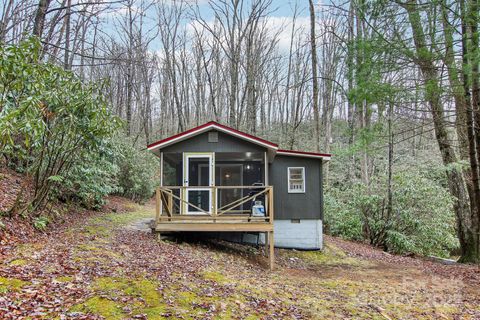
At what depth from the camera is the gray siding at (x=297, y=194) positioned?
12.5m

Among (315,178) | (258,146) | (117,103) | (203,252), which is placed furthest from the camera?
(117,103)

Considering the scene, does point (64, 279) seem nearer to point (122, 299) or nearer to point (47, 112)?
point (122, 299)

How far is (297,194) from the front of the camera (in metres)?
12.6

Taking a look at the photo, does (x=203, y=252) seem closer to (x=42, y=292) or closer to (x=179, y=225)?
(x=179, y=225)

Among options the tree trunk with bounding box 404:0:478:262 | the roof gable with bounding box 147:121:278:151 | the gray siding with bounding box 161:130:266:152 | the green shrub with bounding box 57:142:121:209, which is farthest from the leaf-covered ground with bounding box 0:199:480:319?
the gray siding with bounding box 161:130:266:152

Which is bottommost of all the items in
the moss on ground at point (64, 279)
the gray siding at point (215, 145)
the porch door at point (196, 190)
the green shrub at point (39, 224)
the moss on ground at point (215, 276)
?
the moss on ground at point (215, 276)

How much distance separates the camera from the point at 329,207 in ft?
51.0

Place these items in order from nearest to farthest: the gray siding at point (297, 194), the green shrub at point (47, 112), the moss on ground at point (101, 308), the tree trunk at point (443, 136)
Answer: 1. the moss on ground at point (101, 308)
2. the green shrub at point (47, 112)
3. the tree trunk at point (443, 136)
4. the gray siding at point (297, 194)

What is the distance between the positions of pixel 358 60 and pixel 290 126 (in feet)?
68.8

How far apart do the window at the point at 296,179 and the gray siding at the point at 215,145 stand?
2.21 m

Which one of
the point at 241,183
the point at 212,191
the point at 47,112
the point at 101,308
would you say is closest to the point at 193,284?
the point at 101,308

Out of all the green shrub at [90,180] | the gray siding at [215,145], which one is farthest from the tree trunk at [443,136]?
the green shrub at [90,180]

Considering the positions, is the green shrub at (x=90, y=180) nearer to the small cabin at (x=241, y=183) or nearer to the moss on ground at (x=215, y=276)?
the small cabin at (x=241, y=183)

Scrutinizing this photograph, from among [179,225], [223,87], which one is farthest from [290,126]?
[179,225]
